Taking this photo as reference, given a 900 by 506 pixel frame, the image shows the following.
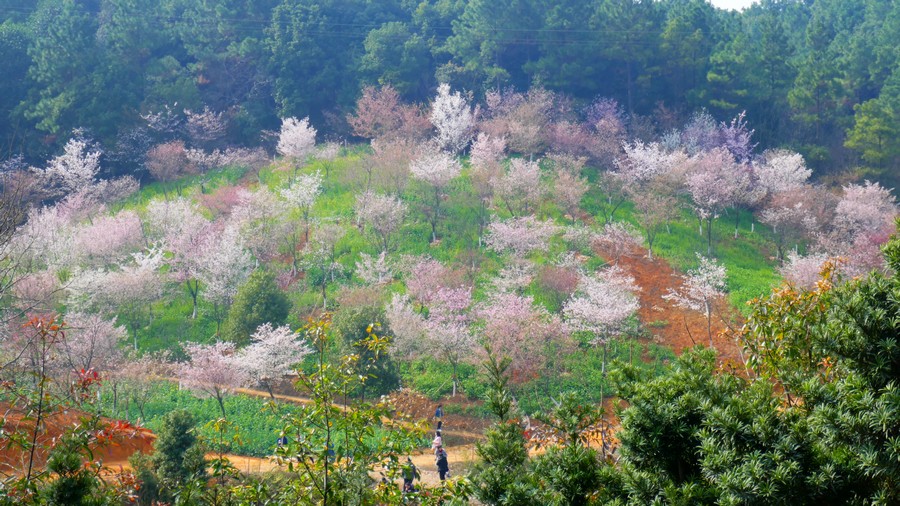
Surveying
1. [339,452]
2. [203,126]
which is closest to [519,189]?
[203,126]

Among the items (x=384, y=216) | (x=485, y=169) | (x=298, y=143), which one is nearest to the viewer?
(x=384, y=216)

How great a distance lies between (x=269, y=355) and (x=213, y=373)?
7.82 feet

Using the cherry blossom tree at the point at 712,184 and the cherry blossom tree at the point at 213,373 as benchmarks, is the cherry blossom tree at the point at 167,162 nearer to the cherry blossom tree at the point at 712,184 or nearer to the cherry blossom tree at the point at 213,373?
the cherry blossom tree at the point at 213,373

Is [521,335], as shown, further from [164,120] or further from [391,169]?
[164,120]

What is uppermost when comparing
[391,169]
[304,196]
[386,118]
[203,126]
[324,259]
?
[386,118]

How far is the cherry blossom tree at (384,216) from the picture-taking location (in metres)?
34.7

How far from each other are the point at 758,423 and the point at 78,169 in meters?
43.0

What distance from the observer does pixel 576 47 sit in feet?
163

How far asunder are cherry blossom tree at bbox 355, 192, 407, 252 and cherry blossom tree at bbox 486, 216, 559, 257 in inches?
185

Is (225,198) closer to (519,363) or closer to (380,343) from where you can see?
(519,363)

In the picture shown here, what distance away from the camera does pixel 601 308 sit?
27.8 meters

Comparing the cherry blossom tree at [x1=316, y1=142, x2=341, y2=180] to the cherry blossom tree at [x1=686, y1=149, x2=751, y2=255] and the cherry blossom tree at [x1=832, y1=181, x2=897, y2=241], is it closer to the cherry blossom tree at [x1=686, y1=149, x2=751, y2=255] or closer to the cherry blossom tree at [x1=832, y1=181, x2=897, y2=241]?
the cherry blossom tree at [x1=686, y1=149, x2=751, y2=255]

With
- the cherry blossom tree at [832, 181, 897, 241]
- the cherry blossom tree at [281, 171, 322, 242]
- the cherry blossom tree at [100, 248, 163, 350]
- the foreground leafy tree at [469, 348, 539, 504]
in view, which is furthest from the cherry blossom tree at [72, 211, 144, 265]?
the cherry blossom tree at [832, 181, 897, 241]

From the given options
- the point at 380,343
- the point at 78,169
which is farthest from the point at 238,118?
the point at 380,343
